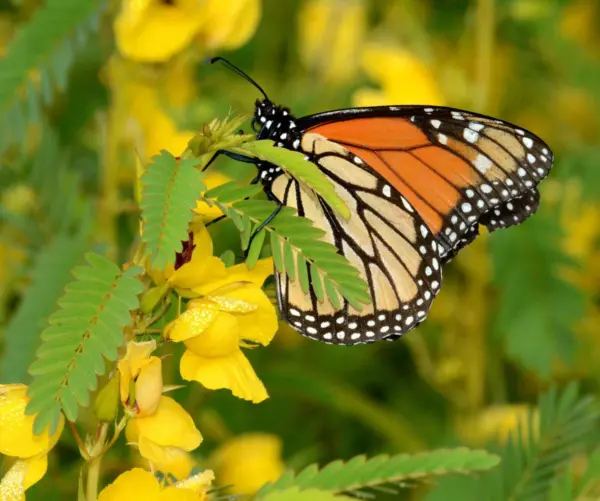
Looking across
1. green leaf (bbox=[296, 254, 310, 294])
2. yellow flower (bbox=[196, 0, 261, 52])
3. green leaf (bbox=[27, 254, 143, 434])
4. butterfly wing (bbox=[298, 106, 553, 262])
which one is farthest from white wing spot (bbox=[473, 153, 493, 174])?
green leaf (bbox=[27, 254, 143, 434])

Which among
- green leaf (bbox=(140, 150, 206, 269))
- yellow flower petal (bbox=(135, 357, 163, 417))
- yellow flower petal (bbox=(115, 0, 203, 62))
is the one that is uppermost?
yellow flower petal (bbox=(115, 0, 203, 62))

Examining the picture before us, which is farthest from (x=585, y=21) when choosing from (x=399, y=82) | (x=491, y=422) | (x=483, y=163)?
(x=483, y=163)

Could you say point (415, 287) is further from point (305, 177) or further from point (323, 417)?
point (323, 417)

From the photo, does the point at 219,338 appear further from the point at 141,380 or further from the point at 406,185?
the point at 406,185

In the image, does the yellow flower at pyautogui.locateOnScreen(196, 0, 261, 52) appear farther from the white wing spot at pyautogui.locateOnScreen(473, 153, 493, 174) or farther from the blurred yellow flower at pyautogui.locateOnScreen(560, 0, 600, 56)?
the blurred yellow flower at pyautogui.locateOnScreen(560, 0, 600, 56)

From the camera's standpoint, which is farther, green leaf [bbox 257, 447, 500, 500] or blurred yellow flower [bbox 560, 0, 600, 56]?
blurred yellow flower [bbox 560, 0, 600, 56]
